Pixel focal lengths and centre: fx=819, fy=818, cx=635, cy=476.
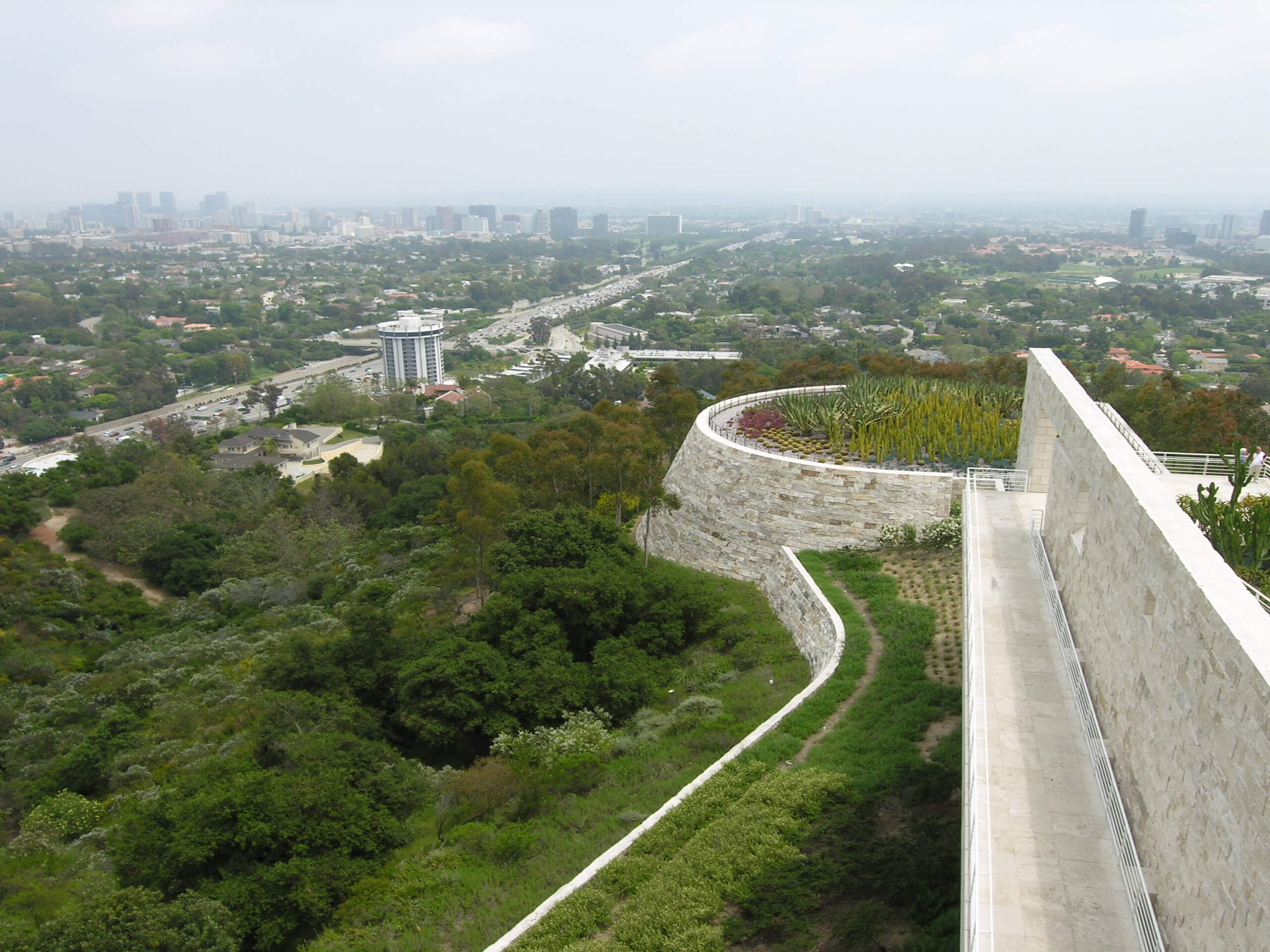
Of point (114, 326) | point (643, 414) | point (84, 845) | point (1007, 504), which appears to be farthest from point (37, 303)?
point (1007, 504)

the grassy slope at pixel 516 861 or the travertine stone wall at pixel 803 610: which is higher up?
the travertine stone wall at pixel 803 610

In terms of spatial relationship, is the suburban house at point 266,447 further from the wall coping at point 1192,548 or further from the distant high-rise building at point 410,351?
the wall coping at point 1192,548

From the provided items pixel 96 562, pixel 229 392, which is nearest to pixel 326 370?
pixel 229 392

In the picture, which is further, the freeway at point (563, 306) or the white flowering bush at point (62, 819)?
the freeway at point (563, 306)

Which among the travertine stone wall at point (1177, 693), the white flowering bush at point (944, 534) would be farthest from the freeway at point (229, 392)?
the travertine stone wall at point (1177, 693)

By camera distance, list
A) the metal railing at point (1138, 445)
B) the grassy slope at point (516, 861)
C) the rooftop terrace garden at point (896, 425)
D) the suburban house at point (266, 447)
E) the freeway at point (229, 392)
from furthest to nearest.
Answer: the freeway at point (229, 392) < the suburban house at point (266, 447) < the rooftop terrace garden at point (896, 425) < the metal railing at point (1138, 445) < the grassy slope at point (516, 861)

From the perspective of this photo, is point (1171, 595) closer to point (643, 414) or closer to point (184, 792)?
point (184, 792)

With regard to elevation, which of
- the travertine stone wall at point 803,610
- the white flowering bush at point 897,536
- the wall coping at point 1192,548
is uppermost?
the wall coping at point 1192,548
